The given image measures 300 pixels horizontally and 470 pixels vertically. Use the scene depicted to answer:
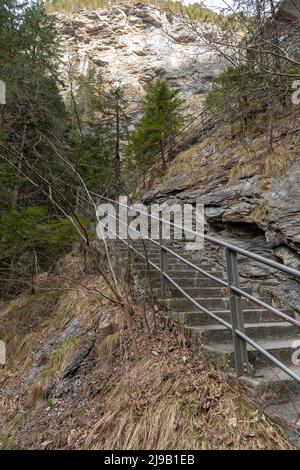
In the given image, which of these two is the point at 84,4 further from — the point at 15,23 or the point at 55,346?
the point at 55,346

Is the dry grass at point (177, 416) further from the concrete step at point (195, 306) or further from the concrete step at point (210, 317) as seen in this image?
the concrete step at point (195, 306)

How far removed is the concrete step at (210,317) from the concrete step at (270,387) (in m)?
1.02

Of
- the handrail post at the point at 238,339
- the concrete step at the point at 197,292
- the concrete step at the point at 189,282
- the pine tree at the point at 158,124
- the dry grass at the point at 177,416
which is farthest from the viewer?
the pine tree at the point at 158,124

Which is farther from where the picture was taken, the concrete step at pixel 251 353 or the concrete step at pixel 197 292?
the concrete step at pixel 197 292

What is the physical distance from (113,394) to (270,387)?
1577mm

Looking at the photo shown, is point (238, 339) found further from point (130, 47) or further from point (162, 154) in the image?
point (130, 47)

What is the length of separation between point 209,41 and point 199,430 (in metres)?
4.40

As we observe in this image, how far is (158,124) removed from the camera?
451 inches

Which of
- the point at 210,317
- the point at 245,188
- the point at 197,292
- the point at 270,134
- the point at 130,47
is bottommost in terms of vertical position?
the point at 210,317

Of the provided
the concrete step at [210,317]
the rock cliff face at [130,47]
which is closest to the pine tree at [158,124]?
the concrete step at [210,317]

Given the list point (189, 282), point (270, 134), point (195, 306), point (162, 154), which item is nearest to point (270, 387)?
point (195, 306)

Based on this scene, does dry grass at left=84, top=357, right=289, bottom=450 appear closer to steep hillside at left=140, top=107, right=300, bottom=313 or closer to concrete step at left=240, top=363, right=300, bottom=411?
concrete step at left=240, top=363, right=300, bottom=411

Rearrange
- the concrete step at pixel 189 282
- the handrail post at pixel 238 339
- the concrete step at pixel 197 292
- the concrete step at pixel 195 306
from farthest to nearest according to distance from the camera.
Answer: the concrete step at pixel 189 282 < the concrete step at pixel 197 292 < the concrete step at pixel 195 306 < the handrail post at pixel 238 339

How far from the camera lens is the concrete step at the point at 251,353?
315 cm
